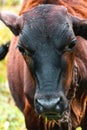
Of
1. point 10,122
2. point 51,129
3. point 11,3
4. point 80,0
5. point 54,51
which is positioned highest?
point 54,51

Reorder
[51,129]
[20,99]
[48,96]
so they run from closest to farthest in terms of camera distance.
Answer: [48,96], [51,129], [20,99]

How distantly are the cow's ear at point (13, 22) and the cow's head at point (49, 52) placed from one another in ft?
0.44

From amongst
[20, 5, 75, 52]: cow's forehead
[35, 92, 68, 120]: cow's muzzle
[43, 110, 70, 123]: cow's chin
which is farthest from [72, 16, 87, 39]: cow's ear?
[43, 110, 70, 123]: cow's chin

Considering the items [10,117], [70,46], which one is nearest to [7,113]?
[10,117]

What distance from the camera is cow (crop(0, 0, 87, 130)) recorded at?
6.85 metres

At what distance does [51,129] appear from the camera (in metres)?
7.95

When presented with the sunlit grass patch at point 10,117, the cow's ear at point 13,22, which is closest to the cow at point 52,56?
the cow's ear at point 13,22

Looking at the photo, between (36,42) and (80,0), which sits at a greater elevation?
(36,42)

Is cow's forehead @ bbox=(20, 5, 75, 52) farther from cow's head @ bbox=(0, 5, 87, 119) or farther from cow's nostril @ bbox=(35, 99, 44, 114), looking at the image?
cow's nostril @ bbox=(35, 99, 44, 114)

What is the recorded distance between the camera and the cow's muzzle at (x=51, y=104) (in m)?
6.71

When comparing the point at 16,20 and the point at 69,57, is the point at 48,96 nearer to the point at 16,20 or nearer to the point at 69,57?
the point at 69,57

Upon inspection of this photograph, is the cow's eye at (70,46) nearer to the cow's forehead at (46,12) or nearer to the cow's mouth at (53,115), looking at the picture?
the cow's forehead at (46,12)

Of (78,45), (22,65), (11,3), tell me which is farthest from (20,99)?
(11,3)

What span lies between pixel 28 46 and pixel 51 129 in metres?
1.43
